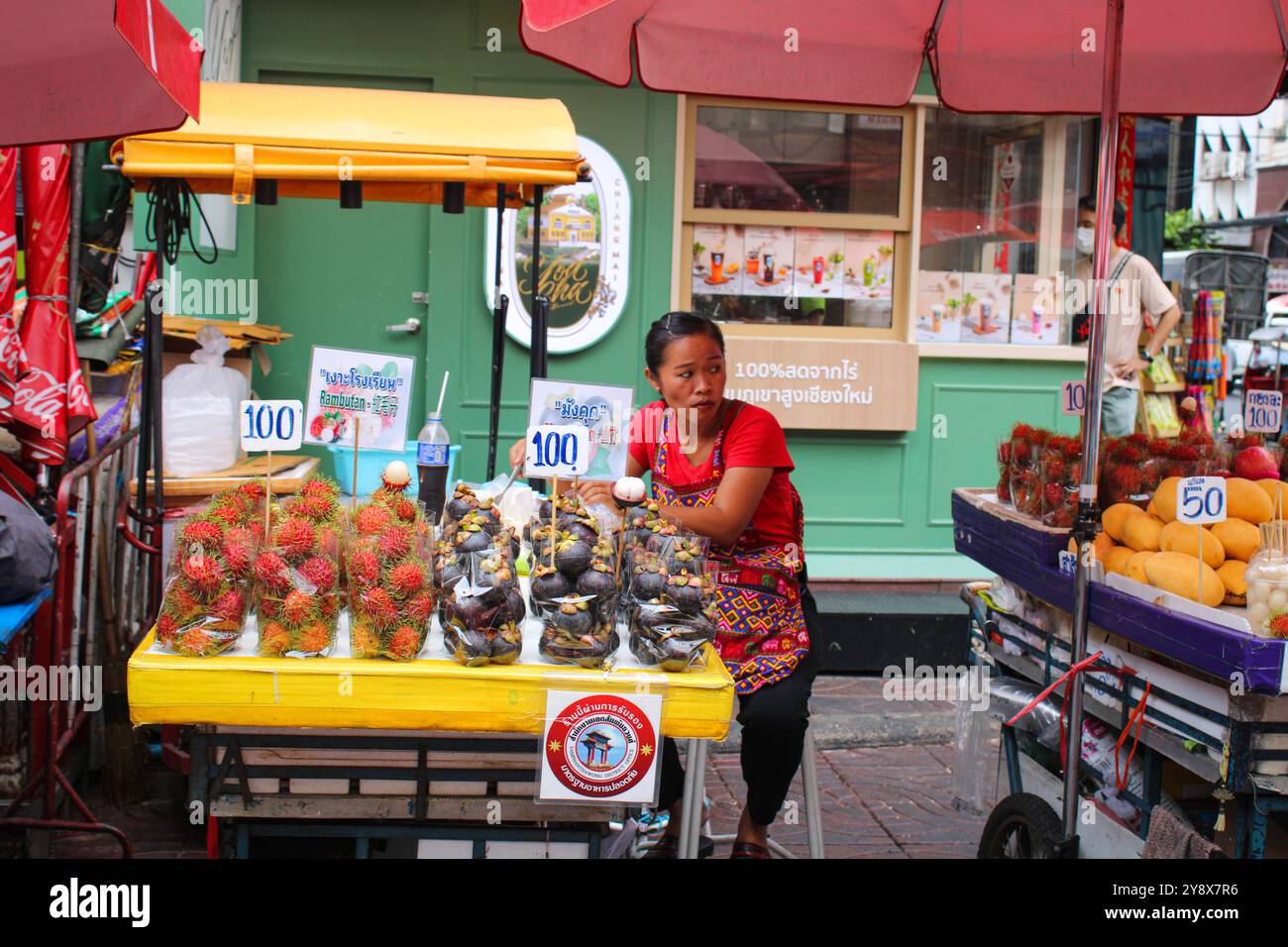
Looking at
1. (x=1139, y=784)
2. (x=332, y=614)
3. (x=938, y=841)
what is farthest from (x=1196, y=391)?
(x=332, y=614)

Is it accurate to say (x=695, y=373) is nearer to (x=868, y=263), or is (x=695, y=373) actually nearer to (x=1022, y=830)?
(x=1022, y=830)

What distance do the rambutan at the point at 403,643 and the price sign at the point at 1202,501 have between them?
6.18 feet

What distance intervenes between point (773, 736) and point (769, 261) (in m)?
4.42

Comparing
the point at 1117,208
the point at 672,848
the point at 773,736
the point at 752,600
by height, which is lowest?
the point at 672,848

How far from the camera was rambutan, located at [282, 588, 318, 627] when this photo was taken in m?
2.68

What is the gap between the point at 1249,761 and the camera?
2854 mm

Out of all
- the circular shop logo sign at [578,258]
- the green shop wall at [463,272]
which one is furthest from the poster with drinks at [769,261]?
the circular shop logo sign at [578,258]

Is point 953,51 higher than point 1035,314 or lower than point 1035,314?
higher

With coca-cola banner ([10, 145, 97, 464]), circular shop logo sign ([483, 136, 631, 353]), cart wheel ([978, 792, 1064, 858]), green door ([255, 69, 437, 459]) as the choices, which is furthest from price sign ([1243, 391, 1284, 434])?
green door ([255, 69, 437, 459])

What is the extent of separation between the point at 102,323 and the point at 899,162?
4595 millimetres

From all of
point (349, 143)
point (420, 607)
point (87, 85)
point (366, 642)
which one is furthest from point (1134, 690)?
point (87, 85)

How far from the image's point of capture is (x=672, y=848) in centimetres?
394

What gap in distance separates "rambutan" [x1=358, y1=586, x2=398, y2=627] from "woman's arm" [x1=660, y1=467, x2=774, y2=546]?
1.07 metres

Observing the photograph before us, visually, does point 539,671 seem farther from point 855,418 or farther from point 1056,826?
point 855,418
